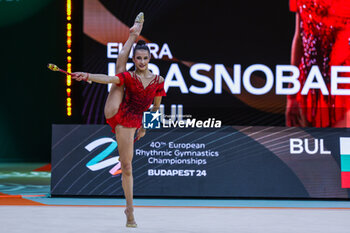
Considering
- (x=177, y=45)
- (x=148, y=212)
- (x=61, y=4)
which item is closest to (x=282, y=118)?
(x=177, y=45)

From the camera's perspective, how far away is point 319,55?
10.0 metres

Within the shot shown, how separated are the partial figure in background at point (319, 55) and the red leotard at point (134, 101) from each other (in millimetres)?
5503

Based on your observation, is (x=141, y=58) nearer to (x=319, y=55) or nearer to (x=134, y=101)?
(x=134, y=101)

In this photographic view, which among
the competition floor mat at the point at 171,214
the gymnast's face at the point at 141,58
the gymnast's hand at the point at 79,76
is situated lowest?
the competition floor mat at the point at 171,214

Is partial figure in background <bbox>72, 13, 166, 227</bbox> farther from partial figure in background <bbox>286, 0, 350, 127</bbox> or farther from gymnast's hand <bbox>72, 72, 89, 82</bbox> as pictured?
partial figure in background <bbox>286, 0, 350, 127</bbox>

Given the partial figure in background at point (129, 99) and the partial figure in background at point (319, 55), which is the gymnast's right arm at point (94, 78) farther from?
the partial figure in background at point (319, 55)

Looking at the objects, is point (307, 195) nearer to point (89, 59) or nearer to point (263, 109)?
point (263, 109)

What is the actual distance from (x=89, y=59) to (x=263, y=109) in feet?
10.2

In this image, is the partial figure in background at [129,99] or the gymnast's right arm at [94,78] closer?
the gymnast's right arm at [94,78]

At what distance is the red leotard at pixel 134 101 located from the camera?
4.82 metres

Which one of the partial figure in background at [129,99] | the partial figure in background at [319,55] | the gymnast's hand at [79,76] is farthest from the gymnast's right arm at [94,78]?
the partial figure in background at [319,55]

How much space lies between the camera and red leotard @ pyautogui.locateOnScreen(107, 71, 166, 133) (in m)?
4.82

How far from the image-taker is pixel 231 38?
9969 millimetres

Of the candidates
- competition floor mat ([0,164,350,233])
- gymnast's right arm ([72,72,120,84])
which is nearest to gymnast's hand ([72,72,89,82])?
gymnast's right arm ([72,72,120,84])
